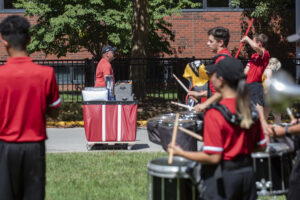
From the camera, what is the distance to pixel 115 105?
10.0 m

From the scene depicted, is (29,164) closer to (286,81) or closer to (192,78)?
(286,81)

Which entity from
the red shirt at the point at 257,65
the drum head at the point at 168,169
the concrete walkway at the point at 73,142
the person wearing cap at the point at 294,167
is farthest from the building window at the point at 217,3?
the drum head at the point at 168,169

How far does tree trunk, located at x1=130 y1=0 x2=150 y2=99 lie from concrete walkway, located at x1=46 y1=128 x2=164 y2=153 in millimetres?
3520

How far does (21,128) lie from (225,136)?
1604 millimetres

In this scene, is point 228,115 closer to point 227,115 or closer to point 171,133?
point 227,115

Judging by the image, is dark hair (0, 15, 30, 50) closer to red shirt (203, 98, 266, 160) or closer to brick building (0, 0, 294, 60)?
red shirt (203, 98, 266, 160)

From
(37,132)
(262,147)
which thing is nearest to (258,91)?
(262,147)

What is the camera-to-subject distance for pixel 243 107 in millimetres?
3883

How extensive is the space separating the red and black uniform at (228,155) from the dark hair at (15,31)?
5.25ft

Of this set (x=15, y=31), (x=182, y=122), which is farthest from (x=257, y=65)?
(x=15, y=31)

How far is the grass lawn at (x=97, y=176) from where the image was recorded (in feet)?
21.7

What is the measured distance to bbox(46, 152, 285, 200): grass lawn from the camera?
260 inches

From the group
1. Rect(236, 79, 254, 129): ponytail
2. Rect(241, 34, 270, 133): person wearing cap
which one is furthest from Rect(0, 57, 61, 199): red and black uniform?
Rect(241, 34, 270, 133): person wearing cap

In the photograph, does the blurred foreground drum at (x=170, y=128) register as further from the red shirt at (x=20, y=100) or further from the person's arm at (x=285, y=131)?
the red shirt at (x=20, y=100)
